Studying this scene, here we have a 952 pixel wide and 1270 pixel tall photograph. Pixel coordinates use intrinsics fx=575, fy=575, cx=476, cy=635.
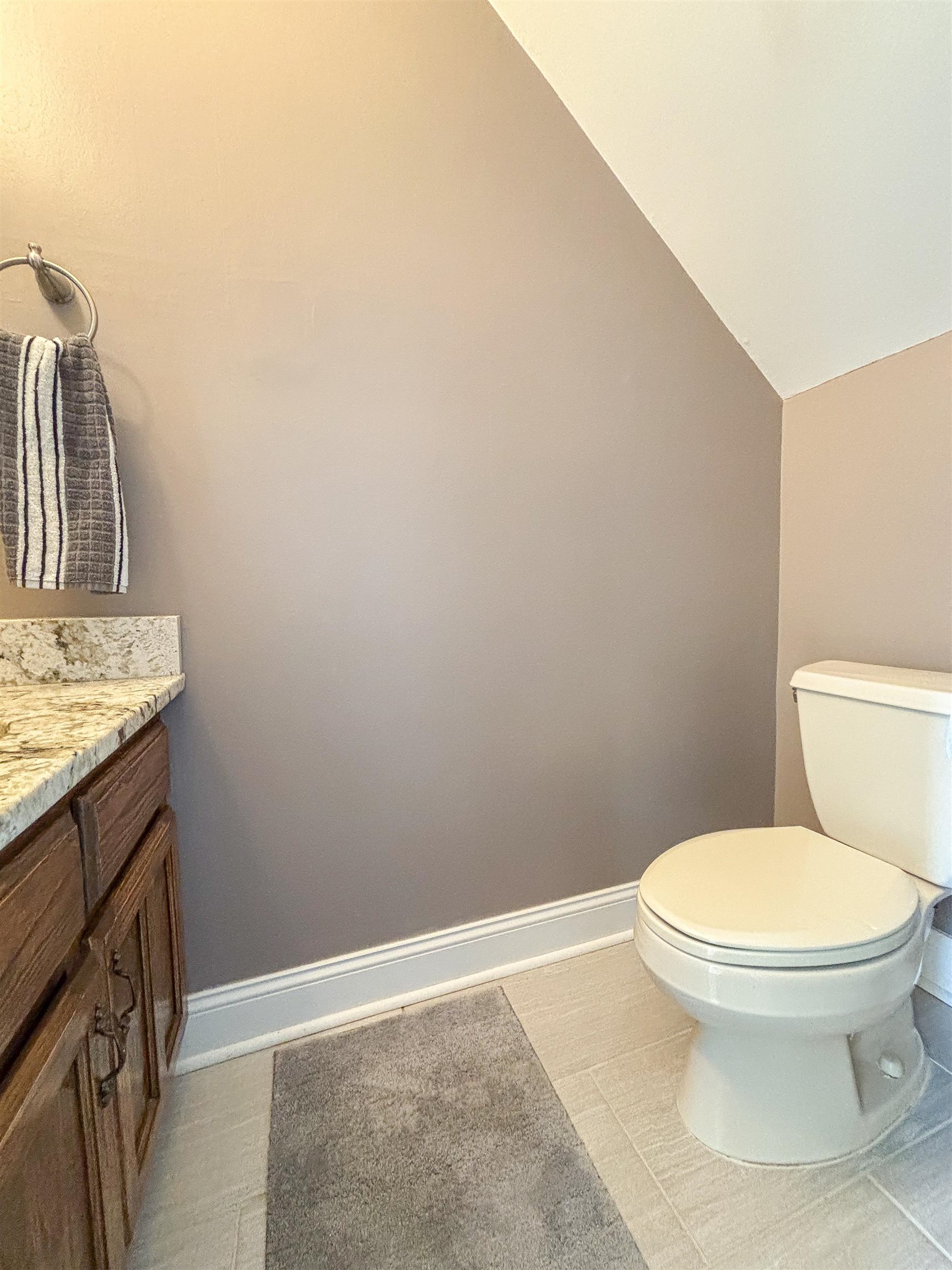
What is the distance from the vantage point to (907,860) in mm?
1146

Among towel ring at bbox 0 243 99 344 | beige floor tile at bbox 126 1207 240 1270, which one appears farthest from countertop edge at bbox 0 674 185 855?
beige floor tile at bbox 126 1207 240 1270

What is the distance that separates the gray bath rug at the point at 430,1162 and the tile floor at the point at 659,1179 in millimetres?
40

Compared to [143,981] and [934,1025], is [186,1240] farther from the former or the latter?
[934,1025]

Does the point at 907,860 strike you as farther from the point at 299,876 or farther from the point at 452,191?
the point at 452,191

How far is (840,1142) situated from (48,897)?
128 centimetres

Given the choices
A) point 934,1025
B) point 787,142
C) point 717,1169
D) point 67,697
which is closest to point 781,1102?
point 717,1169

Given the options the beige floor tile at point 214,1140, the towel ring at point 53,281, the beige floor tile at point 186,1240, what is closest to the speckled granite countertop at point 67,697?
the towel ring at point 53,281

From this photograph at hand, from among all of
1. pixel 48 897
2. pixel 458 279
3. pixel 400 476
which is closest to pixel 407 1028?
pixel 48 897

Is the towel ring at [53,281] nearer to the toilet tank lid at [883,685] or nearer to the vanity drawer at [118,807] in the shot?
the vanity drawer at [118,807]

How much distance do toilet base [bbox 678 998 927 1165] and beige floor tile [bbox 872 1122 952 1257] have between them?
0.05 meters

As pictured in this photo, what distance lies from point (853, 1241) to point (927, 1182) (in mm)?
190

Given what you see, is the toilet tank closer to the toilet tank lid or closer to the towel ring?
the toilet tank lid

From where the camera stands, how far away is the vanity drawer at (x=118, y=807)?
651 mm

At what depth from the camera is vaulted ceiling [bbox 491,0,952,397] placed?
103cm
